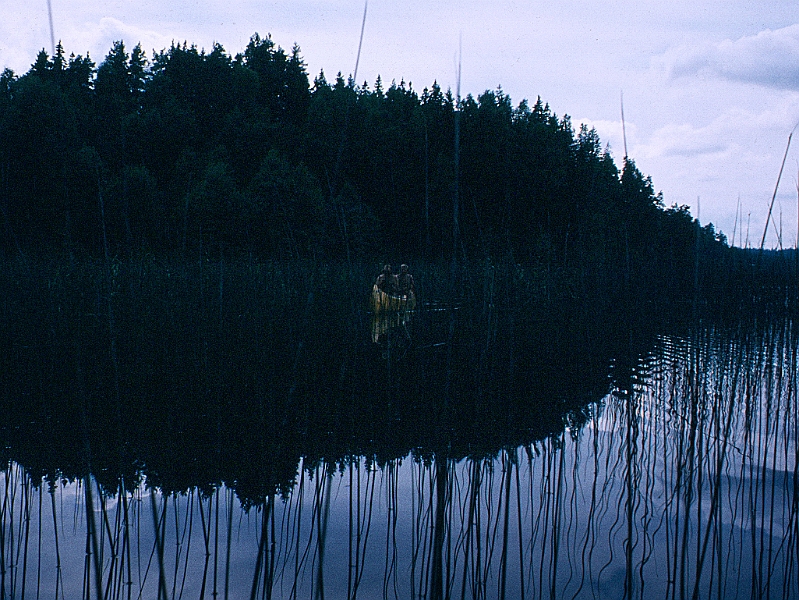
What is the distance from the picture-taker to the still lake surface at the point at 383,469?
1.82 m

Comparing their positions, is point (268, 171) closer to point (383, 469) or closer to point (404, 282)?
point (404, 282)

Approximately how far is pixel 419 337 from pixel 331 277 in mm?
1207

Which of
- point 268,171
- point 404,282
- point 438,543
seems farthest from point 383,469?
point 268,171

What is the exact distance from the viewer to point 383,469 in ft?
8.63

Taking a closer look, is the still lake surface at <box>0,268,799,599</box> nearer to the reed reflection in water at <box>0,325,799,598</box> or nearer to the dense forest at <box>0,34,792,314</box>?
the reed reflection in water at <box>0,325,799,598</box>

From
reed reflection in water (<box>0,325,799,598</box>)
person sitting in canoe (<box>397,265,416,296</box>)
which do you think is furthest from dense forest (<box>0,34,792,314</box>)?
reed reflection in water (<box>0,325,799,598</box>)

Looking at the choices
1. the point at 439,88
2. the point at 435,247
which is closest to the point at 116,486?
the point at 435,247

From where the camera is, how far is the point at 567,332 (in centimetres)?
548

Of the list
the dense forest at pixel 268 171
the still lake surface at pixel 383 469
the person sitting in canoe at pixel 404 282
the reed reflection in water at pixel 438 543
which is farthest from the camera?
the dense forest at pixel 268 171

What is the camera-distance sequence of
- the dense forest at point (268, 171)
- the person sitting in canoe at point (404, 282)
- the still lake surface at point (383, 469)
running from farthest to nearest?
the dense forest at point (268, 171) → the person sitting in canoe at point (404, 282) → the still lake surface at point (383, 469)

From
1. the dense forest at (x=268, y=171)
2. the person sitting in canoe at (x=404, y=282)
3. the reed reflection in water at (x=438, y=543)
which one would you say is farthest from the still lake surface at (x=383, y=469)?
the dense forest at (x=268, y=171)

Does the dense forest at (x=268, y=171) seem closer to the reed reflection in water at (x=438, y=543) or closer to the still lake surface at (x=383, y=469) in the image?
the still lake surface at (x=383, y=469)

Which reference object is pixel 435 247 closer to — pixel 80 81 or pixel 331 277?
pixel 331 277

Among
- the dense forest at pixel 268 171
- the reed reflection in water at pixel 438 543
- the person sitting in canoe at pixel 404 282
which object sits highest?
the dense forest at pixel 268 171
